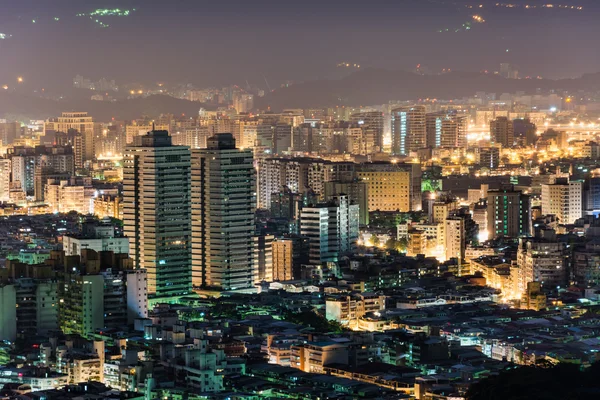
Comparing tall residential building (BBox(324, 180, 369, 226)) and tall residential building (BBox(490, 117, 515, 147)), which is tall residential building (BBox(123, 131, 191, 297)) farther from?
tall residential building (BBox(490, 117, 515, 147))

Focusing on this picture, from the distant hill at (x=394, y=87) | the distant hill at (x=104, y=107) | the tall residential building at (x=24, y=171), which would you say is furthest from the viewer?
the distant hill at (x=394, y=87)

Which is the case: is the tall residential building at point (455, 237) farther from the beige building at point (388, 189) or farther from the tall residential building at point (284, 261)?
the beige building at point (388, 189)

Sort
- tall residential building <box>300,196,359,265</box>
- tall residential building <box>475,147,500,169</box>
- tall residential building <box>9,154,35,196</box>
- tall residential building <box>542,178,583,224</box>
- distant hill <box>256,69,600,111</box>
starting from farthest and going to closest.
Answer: distant hill <box>256,69,600,111</box> < tall residential building <box>475,147,500,169</box> < tall residential building <box>9,154,35,196</box> < tall residential building <box>542,178,583,224</box> < tall residential building <box>300,196,359,265</box>

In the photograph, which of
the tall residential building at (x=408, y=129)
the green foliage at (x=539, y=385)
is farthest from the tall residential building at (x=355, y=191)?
the tall residential building at (x=408, y=129)

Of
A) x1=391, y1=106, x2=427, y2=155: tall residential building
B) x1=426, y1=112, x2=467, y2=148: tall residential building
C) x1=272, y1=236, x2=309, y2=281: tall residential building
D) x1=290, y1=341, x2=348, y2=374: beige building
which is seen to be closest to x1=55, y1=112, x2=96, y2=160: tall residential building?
Answer: x1=391, y1=106, x2=427, y2=155: tall residential building

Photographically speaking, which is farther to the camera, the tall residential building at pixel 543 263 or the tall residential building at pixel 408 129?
the tall residential building at pixel 408 129

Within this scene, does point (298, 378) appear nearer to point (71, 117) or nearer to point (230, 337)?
point (230, 337)
